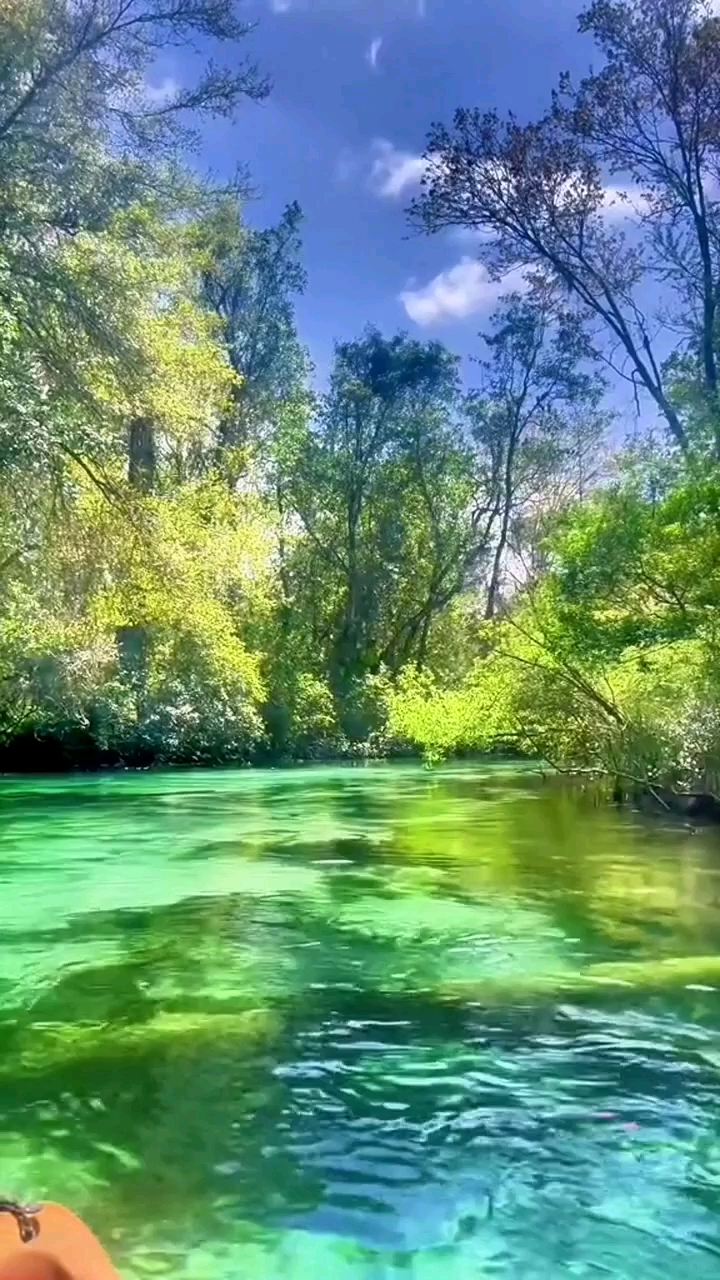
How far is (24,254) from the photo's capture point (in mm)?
9898

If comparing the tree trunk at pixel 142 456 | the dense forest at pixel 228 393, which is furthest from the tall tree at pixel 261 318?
the tree trunk at pixel 142 456

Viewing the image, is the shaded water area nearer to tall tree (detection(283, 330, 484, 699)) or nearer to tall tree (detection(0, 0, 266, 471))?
tall tree (detection(0, 0, 266, 471))

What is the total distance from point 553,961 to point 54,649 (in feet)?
42.3

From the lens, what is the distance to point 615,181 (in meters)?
13.1

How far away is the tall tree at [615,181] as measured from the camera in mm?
12188

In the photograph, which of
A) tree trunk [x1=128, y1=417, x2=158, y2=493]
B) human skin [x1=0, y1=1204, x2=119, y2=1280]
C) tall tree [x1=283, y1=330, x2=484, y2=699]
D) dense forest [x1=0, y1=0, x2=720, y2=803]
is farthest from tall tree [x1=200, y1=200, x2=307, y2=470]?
human skin [x1=0, y1=1204, x2=119, y2=1280]

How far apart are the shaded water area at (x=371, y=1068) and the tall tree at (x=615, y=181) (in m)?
7.25

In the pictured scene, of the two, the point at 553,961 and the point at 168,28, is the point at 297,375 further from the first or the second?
the point at 553,961

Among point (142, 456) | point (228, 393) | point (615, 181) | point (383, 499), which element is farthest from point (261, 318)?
point (615, 181)

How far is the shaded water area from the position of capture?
8.58 ft

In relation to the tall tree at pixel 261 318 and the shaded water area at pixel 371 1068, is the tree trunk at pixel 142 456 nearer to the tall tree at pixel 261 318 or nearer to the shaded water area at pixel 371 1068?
the tall tree at pixel 261 318

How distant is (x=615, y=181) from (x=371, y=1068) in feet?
38.0

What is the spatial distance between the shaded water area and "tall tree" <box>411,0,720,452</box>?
7251mm

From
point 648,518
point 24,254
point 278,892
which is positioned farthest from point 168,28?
point 278,892
